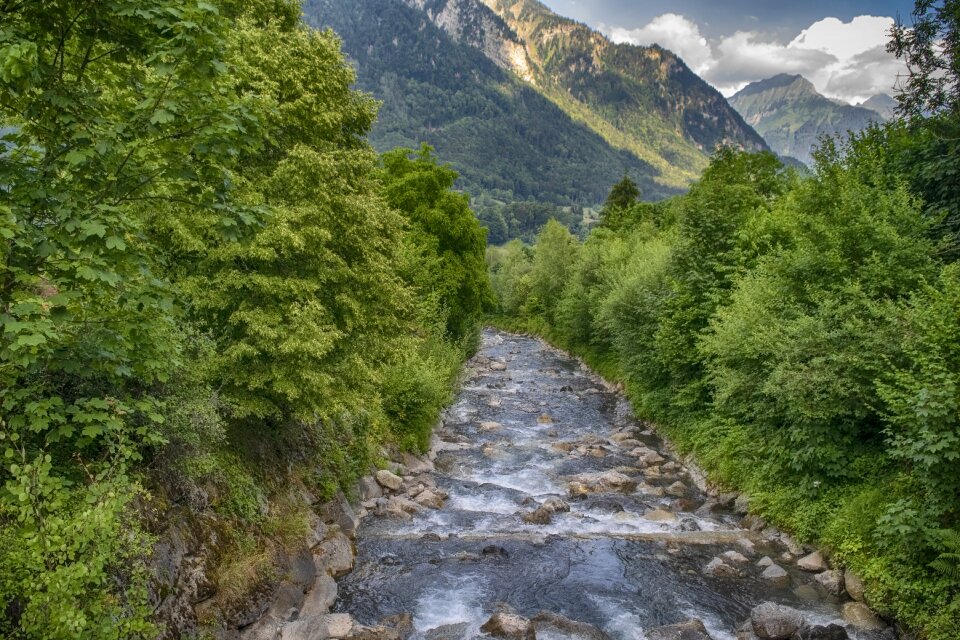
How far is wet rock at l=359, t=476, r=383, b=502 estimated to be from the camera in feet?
59.1

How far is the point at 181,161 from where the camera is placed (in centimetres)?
639

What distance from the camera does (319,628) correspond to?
11055mm

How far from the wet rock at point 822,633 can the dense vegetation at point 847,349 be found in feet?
→ 3.99

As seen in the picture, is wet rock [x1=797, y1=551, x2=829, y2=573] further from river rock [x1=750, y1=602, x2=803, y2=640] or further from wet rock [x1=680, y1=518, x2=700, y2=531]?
wet rock [x1=680, y1=518, x2=700, y2=531]

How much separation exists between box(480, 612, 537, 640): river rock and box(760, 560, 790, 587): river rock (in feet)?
21.1

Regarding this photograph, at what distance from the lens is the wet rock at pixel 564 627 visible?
11.9m

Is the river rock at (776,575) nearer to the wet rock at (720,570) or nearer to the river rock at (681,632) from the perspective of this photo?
the wet rock at (720,570)

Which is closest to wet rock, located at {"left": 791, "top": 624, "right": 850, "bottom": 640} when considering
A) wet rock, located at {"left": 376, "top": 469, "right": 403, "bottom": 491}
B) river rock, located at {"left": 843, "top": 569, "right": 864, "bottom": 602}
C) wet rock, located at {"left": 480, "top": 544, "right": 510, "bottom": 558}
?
river rock, located at {"left": 843, "top": 569, "right": 864, "bottom": 602}

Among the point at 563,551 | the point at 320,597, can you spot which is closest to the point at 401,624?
the point at 320,597

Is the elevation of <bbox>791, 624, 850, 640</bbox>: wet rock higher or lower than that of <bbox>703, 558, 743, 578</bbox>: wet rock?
higher

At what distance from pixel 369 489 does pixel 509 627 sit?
7.75 m

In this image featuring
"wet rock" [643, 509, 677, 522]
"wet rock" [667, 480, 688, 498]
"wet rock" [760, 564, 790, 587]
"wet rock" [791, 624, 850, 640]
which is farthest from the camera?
"wet rock" [667, 480, 688, 498]

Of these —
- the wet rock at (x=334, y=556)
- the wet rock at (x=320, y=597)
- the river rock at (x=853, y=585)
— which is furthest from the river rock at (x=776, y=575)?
the wet rock at (x=320, y=597)

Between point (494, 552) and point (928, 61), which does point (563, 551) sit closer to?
point (494, 552)
